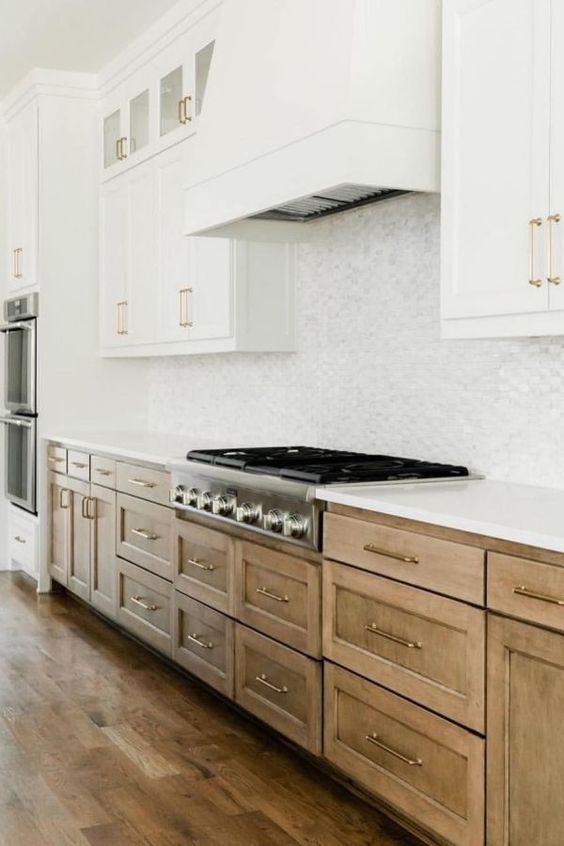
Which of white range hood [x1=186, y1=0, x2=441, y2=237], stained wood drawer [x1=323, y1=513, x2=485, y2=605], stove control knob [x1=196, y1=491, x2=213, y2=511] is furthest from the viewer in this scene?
stove control knob [x1=196, y1=491, x2=213, y2=511]

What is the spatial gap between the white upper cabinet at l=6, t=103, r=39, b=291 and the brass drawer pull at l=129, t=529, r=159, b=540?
1.96 metres

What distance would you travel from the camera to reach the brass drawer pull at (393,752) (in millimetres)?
2498

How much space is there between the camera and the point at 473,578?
7.42ft

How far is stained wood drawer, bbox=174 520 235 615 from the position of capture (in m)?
3.47

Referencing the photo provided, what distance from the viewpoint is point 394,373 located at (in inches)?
143

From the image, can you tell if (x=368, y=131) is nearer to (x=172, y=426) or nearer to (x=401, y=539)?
(x=401, y=539)

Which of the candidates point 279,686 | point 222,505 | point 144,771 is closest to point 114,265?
point 222,505

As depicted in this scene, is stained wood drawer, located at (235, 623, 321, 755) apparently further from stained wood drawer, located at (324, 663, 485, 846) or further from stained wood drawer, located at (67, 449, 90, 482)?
stained wood drawer, located at (67, 449, 90, 482)

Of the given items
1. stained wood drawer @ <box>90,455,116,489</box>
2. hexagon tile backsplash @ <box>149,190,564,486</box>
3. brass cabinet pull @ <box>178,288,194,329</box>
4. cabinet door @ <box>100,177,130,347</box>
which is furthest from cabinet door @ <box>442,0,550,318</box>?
cabinet door @ <box>100,177,130,347</box>

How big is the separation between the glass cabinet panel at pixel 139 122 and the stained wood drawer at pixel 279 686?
9.02 feet

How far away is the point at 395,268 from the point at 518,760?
1915 mm

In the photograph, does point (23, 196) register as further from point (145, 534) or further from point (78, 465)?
point (145, 534)

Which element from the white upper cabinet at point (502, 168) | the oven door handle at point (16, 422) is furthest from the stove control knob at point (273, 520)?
the oven door handle at point (16, 422)

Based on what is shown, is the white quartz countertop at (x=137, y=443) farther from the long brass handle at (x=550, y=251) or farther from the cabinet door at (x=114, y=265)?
the long brass handle at (x=550, y=251)
